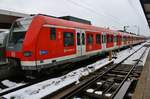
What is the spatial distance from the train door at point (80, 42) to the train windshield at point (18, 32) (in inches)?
139

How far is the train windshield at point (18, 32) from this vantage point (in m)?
9.34

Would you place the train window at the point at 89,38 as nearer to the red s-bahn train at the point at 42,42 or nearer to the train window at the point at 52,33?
the red s-bahn train at the point at 42,42

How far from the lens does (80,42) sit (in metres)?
12.4

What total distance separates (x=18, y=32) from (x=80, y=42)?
4.05 metres

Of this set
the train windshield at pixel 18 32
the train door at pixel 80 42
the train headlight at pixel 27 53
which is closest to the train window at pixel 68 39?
the train door at pixel 80 42

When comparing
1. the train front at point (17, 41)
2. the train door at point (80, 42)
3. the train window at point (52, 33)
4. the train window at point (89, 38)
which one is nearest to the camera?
the train front at point (17, 41)

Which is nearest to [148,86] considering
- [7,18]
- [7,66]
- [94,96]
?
Answer: [94,96]

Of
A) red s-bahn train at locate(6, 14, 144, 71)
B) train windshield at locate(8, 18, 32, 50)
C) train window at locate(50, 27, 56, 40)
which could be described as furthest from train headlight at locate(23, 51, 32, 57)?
train window at locate(50, 27, 56, 40)

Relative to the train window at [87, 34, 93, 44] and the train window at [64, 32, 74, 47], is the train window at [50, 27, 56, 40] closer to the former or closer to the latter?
the train window at [64, 32, 74, 47]

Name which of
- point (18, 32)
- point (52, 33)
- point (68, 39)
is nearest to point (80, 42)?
point (68, 39)

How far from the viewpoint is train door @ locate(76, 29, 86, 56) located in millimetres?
12141

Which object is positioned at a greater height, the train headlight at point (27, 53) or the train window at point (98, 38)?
the train window at point (98, 38)

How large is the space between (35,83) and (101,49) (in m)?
9.65

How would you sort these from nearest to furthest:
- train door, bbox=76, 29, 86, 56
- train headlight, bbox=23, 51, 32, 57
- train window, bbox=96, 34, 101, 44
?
train headlight, bbox=23, 51, 32, 57, train door, bbox=76, 29, 86, 56, train window, bbox=96, 34, 101, 44
